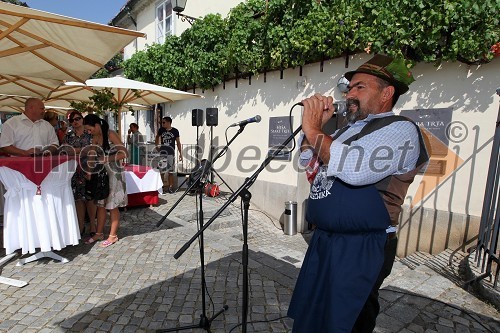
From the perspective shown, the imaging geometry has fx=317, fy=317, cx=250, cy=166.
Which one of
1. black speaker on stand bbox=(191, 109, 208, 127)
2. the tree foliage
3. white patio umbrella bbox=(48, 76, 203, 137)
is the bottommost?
black speaker on stand bbox=(191, 109, 208, 127)

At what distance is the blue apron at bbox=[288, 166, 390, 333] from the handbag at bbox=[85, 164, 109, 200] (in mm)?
3487

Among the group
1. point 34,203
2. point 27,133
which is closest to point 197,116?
point 27,133

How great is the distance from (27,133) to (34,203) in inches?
42.4

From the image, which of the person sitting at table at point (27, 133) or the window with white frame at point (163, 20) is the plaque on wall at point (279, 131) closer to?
the person sitting at table at point (27, 133)

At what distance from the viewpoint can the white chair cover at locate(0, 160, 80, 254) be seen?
3.59 m

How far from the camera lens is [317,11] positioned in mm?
5273

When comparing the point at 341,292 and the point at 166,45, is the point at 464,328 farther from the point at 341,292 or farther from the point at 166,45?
the point at 166,45

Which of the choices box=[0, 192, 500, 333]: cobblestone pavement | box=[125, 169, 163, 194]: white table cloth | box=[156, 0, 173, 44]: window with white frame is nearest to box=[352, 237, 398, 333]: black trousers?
box=[0, 192, 500, 333]: cobblestone pavement

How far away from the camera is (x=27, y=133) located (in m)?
4.14

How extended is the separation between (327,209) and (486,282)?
261cm

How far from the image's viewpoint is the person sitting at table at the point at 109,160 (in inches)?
167

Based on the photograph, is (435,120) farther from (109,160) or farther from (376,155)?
(109,160)

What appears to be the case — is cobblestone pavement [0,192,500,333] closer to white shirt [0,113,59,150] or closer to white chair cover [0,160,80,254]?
white chair cover [0,160,80,254]

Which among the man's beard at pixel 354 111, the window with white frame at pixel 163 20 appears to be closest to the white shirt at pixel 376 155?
the man's beard at pixel 354 111
